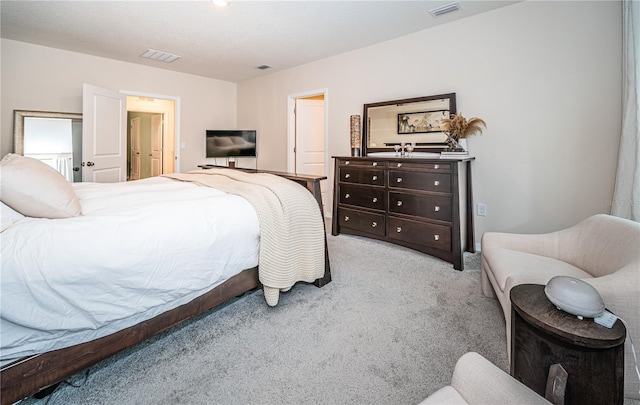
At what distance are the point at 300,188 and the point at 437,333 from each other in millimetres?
1292

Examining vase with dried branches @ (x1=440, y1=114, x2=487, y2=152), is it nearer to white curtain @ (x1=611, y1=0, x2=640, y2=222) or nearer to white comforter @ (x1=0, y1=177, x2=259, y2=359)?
white curtain @ (x1=611, y1=0, x2=640, y2=222)

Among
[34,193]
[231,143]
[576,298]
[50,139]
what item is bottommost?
[576,298]

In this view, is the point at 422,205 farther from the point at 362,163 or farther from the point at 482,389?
the point at 482,389

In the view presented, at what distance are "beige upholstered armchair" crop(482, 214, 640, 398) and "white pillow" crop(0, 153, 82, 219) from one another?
7.27 feet

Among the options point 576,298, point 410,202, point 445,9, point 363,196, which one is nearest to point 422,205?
point 410,202

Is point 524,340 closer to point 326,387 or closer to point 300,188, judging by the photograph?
point 326,387

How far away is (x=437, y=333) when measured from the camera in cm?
183

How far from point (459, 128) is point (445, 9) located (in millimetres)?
1169

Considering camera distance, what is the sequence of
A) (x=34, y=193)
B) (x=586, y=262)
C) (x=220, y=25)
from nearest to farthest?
(x=34, y=193) < (x=586, y=262) < (x=220, y=25)

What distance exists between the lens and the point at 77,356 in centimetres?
130

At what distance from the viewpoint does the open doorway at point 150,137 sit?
21.7 feet

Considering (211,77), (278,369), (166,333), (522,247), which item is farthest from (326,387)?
(211,77)

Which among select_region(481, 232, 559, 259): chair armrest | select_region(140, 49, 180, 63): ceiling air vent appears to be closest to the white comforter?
select_region(481, 232, 559, 259): chair armrest

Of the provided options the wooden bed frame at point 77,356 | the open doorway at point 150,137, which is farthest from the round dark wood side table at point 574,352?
the open doorway at point 150,137
